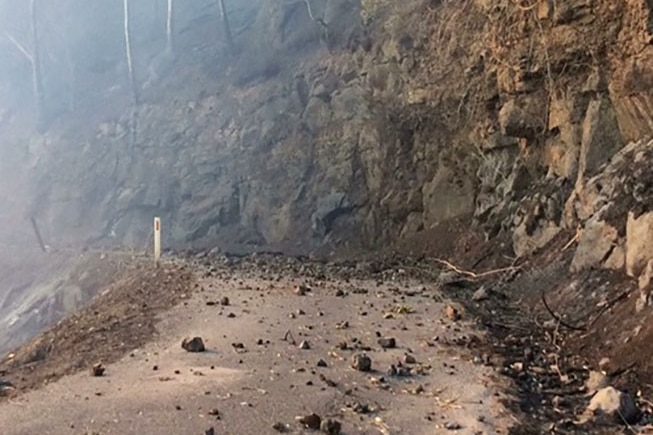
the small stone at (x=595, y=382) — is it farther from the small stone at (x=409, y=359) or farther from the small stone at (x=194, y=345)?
the small stone at (x=194, y=345)

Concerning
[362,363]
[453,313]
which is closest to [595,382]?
[362,363]

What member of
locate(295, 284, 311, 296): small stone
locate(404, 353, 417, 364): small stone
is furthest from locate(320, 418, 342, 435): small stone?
locate(295, 284, 311, 296): small stone

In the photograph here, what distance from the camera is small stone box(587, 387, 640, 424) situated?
5.76 metres

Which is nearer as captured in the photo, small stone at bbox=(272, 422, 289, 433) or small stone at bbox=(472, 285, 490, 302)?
small stone at bbox=(272, 422, 289, 433)

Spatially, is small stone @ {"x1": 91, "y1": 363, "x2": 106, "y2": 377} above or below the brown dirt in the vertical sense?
above

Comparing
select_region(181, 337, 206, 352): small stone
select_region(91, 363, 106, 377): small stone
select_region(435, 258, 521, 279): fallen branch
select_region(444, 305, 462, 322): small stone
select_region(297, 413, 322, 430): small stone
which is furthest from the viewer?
select_region(435, 258, 521, 279): fallen branch

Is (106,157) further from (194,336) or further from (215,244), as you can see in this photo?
(194,336)

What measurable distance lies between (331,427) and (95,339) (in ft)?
13.8

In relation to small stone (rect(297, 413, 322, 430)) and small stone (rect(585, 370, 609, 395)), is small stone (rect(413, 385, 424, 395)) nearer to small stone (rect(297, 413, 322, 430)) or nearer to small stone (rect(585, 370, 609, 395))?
small stone (rect(297, 413, 322, 430))

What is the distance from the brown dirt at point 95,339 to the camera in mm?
7641

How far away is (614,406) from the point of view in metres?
5.86

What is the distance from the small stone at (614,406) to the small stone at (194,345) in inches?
148

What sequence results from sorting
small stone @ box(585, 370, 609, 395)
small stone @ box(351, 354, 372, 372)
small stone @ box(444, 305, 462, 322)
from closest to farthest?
1. small stone @ box(585, 370, 609, 395)
2. small stone @ box(351, 354, 372, 372)
3. small stone @ box(444, 305, 462, 322)

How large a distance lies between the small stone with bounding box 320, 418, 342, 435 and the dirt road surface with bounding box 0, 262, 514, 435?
0.02m
